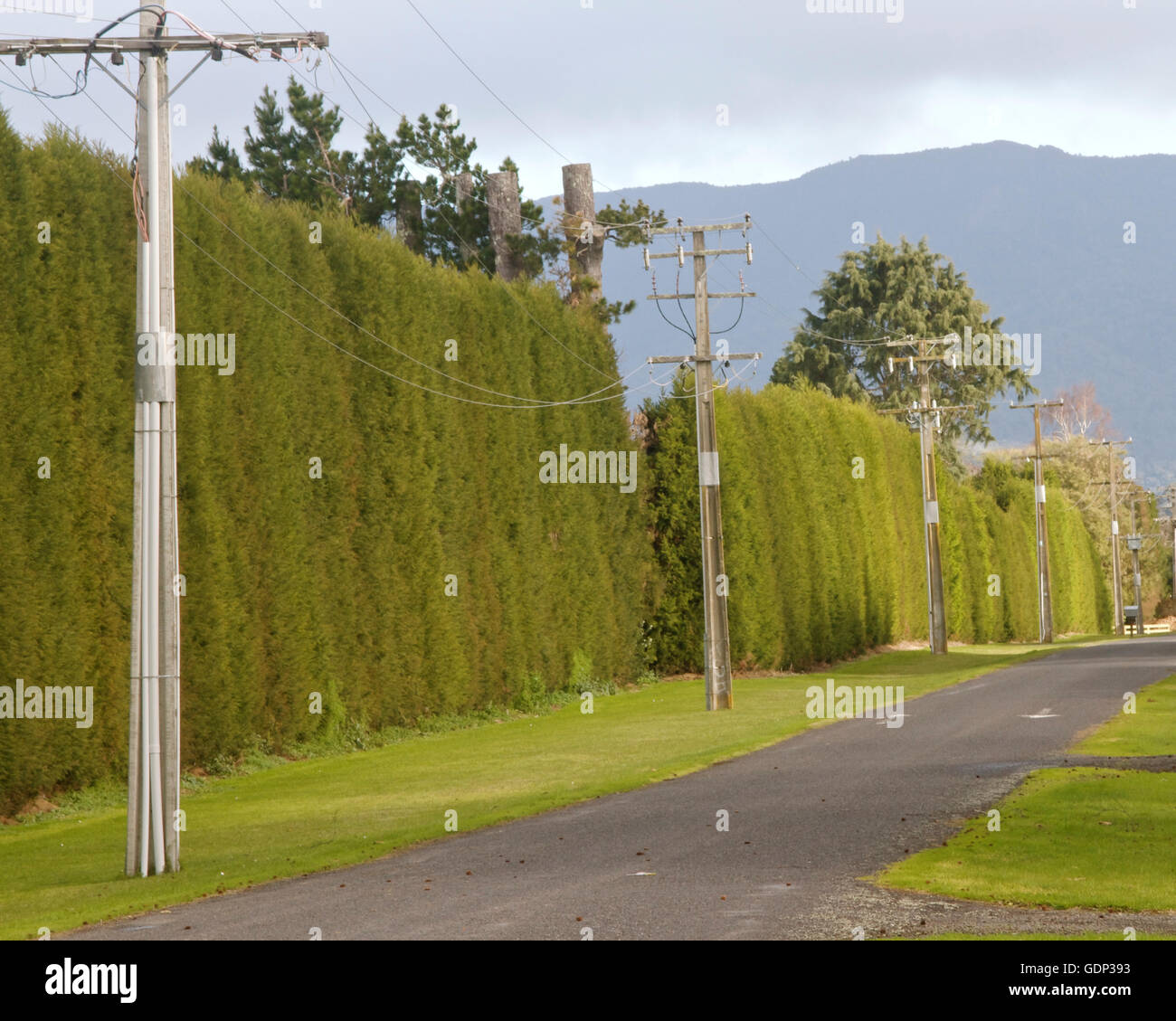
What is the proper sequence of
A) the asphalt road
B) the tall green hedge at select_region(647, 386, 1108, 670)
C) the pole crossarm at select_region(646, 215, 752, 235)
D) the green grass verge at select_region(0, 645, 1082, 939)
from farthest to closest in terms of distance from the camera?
the tall green hedge at select_region(647, 386, 1108, 670) → the pole crossarm at select_region(646, 215, 752, 235) → the green grass verge at select_region(0, 645, 1082, 939) → the asphalt road

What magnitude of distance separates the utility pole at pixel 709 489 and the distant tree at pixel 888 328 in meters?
38.9

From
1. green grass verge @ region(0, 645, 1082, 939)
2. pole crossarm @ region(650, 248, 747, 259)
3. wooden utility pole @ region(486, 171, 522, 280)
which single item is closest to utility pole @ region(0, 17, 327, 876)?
green grass verge @ region(0, 645, 1082, 939)

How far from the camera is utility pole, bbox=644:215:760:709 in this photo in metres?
25.6

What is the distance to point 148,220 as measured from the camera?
472 inches

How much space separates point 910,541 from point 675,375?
731 inches

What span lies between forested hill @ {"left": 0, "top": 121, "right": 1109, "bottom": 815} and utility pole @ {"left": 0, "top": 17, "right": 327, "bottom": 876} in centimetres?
381

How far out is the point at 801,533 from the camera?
3875cm

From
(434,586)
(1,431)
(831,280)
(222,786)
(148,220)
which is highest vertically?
(831,280)

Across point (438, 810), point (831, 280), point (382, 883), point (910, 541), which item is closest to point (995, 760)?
point (438, 810)

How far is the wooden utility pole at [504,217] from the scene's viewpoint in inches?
1432

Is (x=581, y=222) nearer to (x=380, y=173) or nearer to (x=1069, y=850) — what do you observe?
(x=380, y=173)

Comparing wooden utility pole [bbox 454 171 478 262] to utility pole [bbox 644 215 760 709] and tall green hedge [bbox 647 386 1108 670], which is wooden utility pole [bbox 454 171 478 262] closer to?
tall green hedge [bbox 647 386 1108 670]

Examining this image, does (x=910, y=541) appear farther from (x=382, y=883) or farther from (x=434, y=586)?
(x=382, y=883)

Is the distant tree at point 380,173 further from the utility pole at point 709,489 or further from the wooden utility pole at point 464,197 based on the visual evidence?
the utility pole at point 709,489
